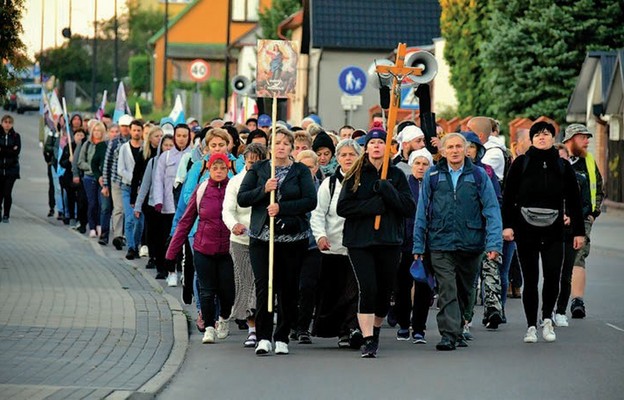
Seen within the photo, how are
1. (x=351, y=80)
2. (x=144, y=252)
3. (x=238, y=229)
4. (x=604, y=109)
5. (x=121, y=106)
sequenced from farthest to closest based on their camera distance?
(x=604, y=109) → (x=121, y=106) → (x=351, y=80) → (x=144, y=252) → (x=238, y=229)

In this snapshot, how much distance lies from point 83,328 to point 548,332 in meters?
3.79

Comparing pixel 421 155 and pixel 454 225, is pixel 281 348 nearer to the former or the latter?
pixel 454 225

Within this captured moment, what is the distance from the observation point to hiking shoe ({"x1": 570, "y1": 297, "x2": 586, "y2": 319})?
16.2m

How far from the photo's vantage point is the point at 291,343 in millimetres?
14266

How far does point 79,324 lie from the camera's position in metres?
14.3

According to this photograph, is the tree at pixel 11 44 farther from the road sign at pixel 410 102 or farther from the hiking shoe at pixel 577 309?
the road sign at pixel 410 102

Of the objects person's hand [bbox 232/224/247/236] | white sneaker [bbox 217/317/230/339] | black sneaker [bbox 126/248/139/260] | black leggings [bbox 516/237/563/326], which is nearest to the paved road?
black sneaker [bbox 126/248/139/260]

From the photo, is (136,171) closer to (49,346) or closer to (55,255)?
(55,255)

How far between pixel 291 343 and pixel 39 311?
235 cm

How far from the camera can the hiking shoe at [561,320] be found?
15558mm

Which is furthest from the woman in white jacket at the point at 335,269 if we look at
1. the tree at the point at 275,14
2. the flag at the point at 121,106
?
the tree at the point at 275,14

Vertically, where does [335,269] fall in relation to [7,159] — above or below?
above

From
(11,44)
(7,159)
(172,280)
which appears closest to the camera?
(11,44)

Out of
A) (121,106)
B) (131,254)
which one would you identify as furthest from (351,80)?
(131,254)
